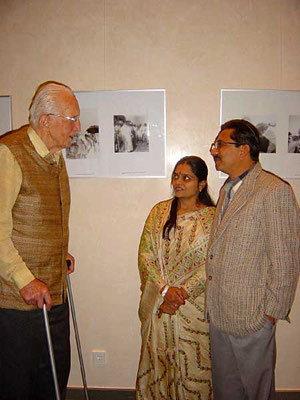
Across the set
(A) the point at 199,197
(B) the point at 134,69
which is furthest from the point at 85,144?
(A) the point at 199,197

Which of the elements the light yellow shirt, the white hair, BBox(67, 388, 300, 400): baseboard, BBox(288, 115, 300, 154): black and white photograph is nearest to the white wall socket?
BBox(67, 388, 300, 400): baseboard

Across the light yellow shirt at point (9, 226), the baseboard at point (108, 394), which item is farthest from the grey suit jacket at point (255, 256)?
the baseboard at point (108, 394)

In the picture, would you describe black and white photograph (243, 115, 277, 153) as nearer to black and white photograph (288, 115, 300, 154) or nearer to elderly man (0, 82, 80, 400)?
black and white photograph (288, 115, 300, 154)

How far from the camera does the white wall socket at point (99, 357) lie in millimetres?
2314

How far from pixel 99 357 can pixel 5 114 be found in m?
1.94

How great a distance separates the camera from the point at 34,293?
1307 millimetres

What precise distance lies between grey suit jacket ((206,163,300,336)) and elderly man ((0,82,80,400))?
2.71ft

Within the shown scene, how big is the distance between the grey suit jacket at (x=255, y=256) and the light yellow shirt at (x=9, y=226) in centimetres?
91

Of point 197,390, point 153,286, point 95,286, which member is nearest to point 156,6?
point 153,286

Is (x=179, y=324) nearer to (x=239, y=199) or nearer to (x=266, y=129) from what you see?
(x=239, y=199)

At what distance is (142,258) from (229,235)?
0.62 m

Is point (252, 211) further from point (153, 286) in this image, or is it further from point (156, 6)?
point (156, 6)

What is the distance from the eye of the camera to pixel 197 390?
5.83 feet

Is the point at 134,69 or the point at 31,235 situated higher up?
the point at 134,69
